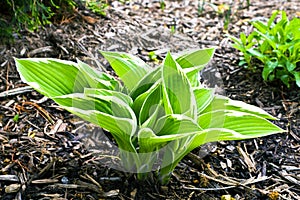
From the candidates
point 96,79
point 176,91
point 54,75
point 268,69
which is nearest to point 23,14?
point 54,75

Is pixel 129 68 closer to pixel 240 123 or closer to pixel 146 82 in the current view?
pixel 146 82

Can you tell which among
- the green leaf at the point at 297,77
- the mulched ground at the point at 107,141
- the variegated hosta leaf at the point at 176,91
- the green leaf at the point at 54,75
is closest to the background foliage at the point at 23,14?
the mulched ground at the point at 107,141

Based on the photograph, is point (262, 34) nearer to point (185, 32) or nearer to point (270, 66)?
point (270, 66)

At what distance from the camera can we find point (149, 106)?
161 centimetres

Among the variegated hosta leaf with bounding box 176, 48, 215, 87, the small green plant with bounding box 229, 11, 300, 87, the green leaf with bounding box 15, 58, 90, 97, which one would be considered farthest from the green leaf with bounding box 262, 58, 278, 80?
the green leaf with bounding box 15, 58, 90, 97

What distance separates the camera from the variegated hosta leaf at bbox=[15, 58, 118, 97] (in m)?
1.65

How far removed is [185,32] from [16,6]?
3.80 ft

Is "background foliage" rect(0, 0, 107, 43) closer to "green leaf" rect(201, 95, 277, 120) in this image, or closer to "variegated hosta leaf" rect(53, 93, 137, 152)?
"variegated hosta leaf" rect(53, 93, 137, 152)

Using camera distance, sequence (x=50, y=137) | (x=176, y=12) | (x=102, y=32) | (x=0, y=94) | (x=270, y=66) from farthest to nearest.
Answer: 1. (x=176, y=12)
2. (x=102, y=32)
3. (x=270, y=66)
4. (x=0, y=94)
5. (x=50, y=137)

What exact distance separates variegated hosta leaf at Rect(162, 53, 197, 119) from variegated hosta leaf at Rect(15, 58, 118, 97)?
26cm

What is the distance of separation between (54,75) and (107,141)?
1.54 ft

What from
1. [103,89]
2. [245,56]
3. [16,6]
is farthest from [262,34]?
[16,6]

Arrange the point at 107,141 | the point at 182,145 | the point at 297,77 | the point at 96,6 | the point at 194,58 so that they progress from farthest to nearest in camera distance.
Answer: the point at 96,6, the point at 297,77, the point at 107,141, the point at 194,58, the point at 182,145

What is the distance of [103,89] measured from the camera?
1.60 metres
